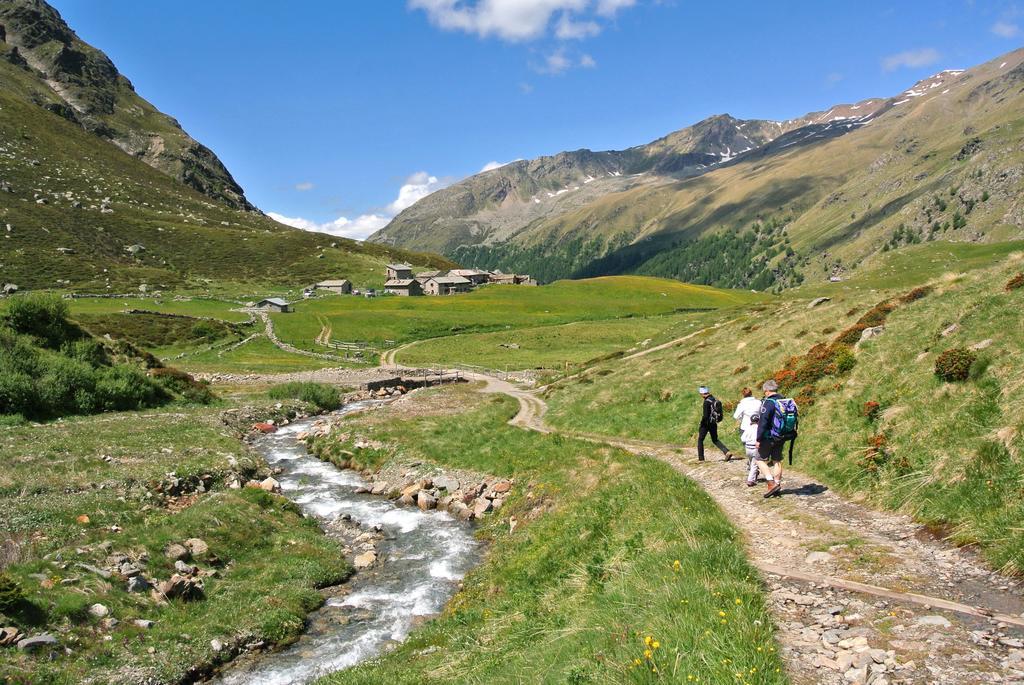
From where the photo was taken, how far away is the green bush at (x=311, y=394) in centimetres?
5859

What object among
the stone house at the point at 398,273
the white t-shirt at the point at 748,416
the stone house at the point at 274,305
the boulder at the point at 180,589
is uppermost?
the stone house at the point at 398,273

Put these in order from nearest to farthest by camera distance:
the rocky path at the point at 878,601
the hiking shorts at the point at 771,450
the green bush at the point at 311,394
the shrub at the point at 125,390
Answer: the rocky path at the point at 878,601
the hiking shorts at the point at 771,450
the shrub at the point at 125,390
the green bush at the point at 311,394

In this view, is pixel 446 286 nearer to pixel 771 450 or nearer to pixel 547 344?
pixel 547 344

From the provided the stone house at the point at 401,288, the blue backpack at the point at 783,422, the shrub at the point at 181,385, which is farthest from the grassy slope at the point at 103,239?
the blue backpack at the point at 783,422

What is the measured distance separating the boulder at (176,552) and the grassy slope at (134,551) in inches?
10.7

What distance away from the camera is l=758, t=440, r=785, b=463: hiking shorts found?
17297 mm

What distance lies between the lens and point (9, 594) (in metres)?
13.7

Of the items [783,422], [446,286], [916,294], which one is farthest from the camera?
[446,286]

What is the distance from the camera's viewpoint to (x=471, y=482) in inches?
1149

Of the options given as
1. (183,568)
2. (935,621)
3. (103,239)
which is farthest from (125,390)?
(103,239)

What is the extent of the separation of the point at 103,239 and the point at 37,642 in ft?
583

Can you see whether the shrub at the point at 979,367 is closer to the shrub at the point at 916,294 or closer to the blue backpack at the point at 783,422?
the blue backpack at the point at 783,422

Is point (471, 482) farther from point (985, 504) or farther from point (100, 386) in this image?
point (100, 386)

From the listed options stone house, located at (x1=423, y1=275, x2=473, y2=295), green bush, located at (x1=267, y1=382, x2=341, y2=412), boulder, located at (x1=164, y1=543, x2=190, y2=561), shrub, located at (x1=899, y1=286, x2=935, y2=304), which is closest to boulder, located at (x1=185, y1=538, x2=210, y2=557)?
boulder, located at (x1=164, y1=543, x2=190, y2=561)
